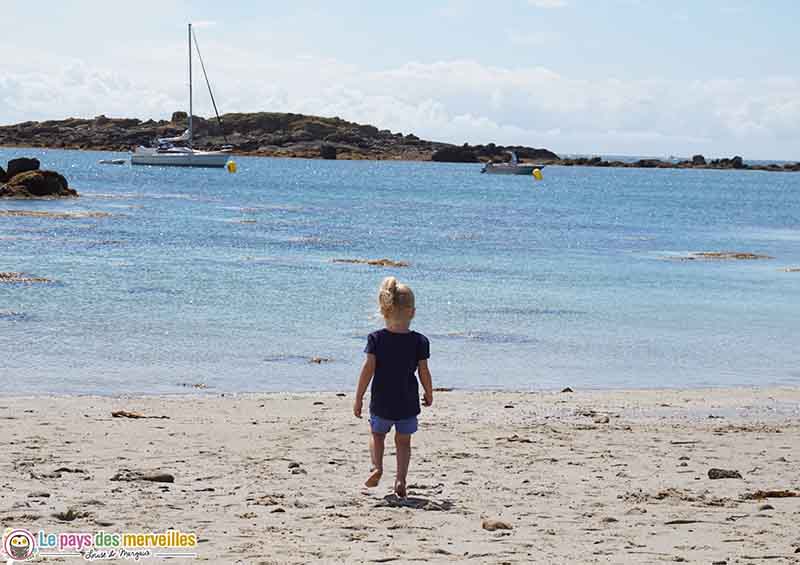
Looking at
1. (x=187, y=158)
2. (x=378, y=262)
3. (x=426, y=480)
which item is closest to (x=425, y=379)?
(x=426, y=480)

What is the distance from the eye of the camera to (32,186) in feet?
186

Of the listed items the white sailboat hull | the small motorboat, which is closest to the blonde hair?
the white sailboat hull

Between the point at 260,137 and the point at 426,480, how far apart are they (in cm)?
17749

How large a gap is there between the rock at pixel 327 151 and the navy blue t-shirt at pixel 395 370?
171157 mm

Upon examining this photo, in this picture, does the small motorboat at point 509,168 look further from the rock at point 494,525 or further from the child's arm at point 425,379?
the rock at point 494,525

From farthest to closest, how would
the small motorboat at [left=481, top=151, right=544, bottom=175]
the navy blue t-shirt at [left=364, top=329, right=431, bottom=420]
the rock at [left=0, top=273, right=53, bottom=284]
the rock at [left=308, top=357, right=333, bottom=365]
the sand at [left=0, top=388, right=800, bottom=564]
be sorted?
the small motorboat at [left=481, top=151, right=544, bottom=175] → the rock at [left=0, top=273, right=53, bottom=284] → the rock at [left=308, top=357, right=333, bottom=365] → the navy blue t-shirt at [left=364, top=329, right=431, bottom=420] → the sand at [left=0, top=388, right=800, bottom=564]

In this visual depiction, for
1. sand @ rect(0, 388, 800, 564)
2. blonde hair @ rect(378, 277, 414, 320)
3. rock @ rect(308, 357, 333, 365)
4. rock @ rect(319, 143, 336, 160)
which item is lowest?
rock @ rect(308, 357, 333, 365)

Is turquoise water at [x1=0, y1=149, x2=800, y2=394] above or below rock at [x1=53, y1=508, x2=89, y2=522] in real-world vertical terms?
below

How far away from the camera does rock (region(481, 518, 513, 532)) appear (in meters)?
7.21

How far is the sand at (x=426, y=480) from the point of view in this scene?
6855 millimetres

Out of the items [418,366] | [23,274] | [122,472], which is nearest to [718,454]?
[418,366]

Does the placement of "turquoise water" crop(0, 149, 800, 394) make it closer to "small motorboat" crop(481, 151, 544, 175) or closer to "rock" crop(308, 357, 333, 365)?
"rock" crop(308, 357, 333, 365)

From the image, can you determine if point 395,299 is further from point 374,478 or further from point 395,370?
point 374,478

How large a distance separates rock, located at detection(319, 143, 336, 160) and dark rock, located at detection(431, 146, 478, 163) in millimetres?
19842
